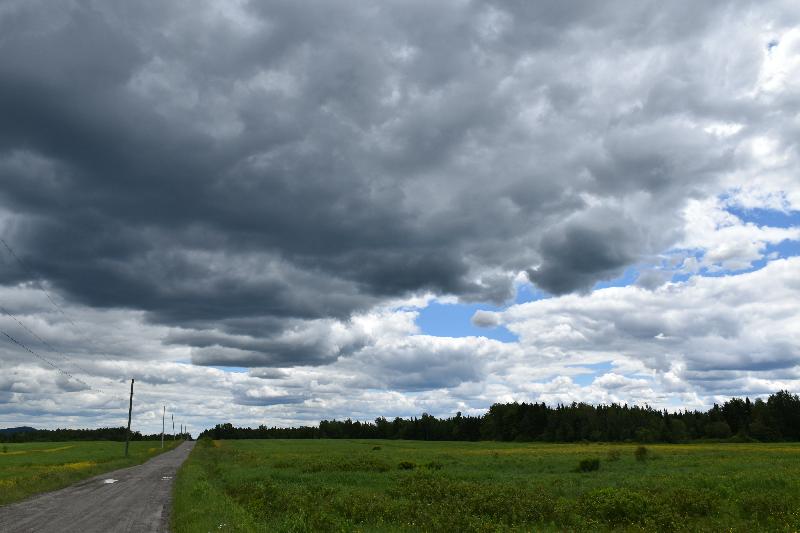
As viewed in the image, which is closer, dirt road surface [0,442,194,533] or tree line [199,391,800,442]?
dirt road surface [0,442,194,533]

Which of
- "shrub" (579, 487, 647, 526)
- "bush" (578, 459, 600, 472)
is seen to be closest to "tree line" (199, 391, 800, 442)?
"bush" (578, 459, 600, 472)

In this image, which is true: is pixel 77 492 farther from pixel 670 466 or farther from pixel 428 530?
pixel 670 466

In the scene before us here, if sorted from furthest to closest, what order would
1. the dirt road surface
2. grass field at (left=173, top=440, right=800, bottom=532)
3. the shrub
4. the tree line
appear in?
the tree line
the shrub
grass field at (left=173, top=440, right=800, bottom=532)
the dirt road surface

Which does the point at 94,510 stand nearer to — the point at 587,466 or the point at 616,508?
the point at 616,508

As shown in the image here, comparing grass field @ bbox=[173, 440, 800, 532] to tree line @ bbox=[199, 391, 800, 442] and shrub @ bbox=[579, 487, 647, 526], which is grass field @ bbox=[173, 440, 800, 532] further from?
tree line @ bbox=[199, 391, 800, 442]

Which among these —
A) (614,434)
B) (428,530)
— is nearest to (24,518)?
(428,530)

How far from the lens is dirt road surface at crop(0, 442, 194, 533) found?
2275cm

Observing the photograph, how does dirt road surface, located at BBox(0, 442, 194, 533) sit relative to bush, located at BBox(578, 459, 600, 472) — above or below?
above

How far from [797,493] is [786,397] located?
5867 inches

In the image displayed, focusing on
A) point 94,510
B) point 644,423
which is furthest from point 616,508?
point 644,423

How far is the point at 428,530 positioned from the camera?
22.4 metres

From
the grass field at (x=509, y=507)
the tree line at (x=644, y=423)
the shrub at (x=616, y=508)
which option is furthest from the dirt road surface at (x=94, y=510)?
the tree line at (x=644, y=423)

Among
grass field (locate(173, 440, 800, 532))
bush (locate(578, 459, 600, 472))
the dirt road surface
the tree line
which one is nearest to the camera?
the dirt road surface

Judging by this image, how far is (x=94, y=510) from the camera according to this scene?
2805 centimetres
